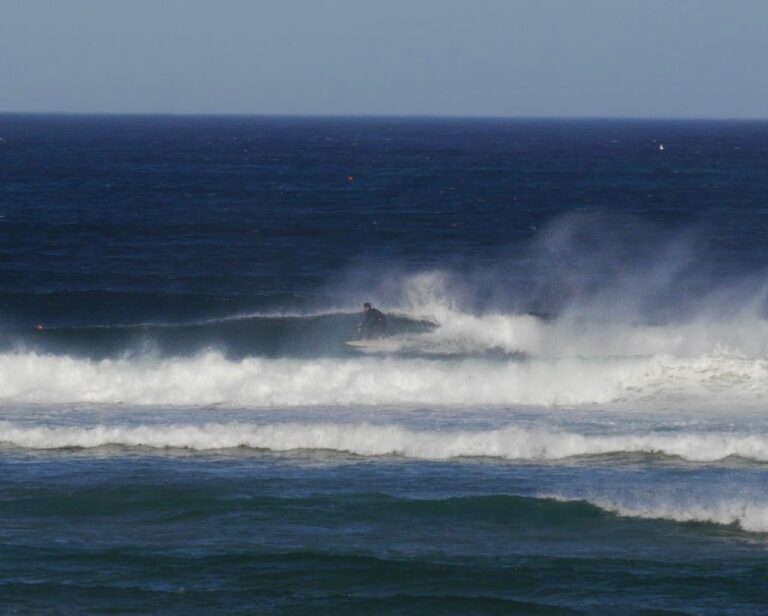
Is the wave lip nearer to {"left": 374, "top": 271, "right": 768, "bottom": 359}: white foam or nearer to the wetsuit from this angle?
{"left": 374, "top": 271, "right": 768, "bottom": 359}: white foam

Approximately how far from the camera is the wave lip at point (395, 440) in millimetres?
22281

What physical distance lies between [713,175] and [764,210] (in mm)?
33189

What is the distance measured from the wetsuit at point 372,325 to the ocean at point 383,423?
497 millimetres

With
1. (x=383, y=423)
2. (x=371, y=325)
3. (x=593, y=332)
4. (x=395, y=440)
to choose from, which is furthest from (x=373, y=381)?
(x=593, y=332)

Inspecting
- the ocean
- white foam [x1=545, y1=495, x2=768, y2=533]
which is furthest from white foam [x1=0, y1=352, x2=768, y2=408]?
white foam [x1=545, y1=495, x2=768, y2=533]

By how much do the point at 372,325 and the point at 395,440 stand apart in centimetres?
1128

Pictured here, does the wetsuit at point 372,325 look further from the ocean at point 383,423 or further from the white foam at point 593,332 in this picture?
the white foam at point 593,332

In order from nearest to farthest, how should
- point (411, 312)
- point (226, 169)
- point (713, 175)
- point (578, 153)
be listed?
point (411, 312) → point (713, 175) → point (226, 169) → point (578, 153)

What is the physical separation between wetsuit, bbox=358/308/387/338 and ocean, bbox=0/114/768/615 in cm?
50

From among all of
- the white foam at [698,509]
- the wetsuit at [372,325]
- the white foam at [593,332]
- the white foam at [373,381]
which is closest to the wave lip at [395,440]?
the white foam at [698,509]

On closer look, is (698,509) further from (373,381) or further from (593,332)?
(593,332)

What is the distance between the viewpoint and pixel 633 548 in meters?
17.8

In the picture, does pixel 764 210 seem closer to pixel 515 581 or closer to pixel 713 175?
pixel 713 175

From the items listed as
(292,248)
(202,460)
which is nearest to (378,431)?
(202,460)
